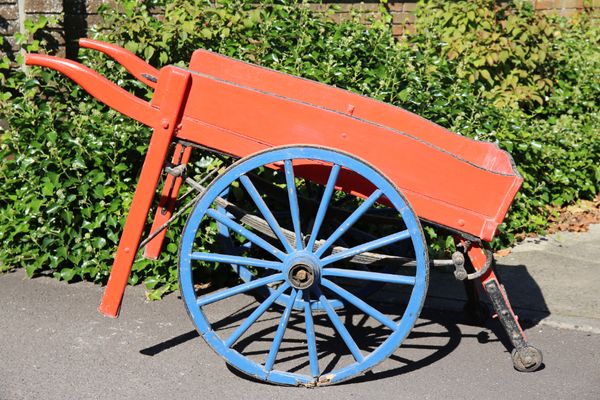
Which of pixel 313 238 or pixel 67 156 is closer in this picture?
pixel 313 238

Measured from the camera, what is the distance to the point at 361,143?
3.69m

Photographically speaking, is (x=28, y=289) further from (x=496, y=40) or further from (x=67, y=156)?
(x=496, y=40)

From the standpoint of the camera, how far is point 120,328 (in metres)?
4.47

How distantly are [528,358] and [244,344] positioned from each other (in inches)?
53.0

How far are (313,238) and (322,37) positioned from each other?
2610mm

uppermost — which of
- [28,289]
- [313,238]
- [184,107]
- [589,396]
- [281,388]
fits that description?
[184,107]

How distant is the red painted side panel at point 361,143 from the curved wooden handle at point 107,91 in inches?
6.7

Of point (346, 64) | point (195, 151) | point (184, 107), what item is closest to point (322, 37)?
point (346, 64)

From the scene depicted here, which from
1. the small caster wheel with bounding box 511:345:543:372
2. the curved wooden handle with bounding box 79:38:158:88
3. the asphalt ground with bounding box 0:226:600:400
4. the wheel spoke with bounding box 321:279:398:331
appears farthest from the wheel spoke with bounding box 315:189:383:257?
the curved wooden handle with bounding box 79:38:158:88

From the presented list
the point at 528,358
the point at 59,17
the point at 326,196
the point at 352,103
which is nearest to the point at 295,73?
the point at 352,103

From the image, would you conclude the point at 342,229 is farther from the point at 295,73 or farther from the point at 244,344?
the point at 295,73

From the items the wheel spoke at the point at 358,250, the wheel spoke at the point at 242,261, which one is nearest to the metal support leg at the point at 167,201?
the wheel spoke at the point at 242,261

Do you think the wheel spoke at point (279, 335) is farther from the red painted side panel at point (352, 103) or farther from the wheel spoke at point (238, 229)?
the red painted side panel at point (352, 103)

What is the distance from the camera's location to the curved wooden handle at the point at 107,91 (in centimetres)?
374
